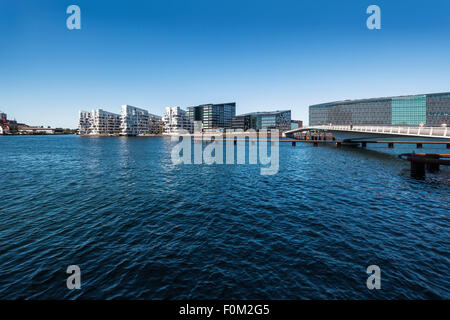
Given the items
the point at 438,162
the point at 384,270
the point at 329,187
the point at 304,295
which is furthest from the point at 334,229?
the point at 438,162

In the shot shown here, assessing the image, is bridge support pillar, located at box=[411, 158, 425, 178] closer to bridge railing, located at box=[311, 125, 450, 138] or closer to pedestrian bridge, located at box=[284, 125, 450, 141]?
pedestrian bridge, located at box=[284, 125, 450, 141]

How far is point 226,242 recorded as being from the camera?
43.2 ft

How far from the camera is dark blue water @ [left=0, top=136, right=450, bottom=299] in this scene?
364 inches

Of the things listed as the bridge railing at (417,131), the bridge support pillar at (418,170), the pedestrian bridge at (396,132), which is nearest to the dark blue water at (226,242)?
the bridge support pillar at (418,170)

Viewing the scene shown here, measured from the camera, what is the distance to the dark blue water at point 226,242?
9234 millimetres

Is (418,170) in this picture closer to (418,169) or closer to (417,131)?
(418,169)

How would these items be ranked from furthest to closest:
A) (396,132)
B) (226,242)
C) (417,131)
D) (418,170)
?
(396,132)
(417,131)
(418,170)
(226,242)

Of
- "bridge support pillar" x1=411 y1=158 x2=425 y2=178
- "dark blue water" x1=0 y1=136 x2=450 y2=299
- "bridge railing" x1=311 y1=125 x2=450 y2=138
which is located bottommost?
"dark blue water" x1=0 y1=136 x2=450 y2=299

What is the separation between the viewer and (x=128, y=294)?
8.76 m

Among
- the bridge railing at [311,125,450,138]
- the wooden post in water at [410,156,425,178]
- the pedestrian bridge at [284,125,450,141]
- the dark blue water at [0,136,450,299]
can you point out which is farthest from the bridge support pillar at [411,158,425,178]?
the bridge railing at [311,125,450,138]

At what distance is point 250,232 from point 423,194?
69.8 feet

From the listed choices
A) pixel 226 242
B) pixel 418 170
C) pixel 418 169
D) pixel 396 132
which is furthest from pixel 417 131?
pixel 226 242

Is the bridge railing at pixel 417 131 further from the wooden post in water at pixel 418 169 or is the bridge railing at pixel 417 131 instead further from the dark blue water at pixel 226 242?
the dark blue water at pixel 226 242

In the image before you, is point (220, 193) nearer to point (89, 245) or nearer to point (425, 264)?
point (89, 245)
